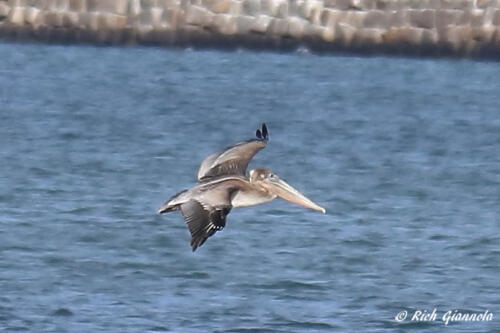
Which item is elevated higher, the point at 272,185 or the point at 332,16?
the point at 272,185

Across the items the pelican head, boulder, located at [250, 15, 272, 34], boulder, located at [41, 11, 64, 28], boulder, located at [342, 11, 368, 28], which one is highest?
the pelican head

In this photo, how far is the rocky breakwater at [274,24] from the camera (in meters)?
34.3

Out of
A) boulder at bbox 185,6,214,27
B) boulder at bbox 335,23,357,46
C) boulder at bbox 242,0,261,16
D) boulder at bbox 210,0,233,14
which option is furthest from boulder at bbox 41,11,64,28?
boulder at bbox 335,23,357,46

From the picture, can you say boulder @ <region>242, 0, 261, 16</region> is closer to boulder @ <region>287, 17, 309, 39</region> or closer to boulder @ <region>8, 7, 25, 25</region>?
boulder @ <region>287, 17, 309, 39</region>

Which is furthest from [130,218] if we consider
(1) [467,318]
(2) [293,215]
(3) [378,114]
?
(3) [378,114]

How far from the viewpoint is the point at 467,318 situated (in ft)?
43.5

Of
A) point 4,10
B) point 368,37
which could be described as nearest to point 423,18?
point 368,37

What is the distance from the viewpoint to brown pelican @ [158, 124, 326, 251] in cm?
948

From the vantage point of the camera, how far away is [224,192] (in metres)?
9.88

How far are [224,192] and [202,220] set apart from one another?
0.44 m

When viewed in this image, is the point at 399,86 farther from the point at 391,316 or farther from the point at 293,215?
the point at 391,316

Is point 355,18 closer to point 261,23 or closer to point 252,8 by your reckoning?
point 261,23

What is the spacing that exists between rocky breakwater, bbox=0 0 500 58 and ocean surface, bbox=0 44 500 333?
0.71 meters

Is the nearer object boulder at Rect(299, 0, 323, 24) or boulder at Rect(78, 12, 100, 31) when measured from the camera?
boulder at Rect(299, 0, 323, 24)
